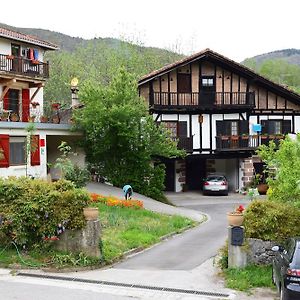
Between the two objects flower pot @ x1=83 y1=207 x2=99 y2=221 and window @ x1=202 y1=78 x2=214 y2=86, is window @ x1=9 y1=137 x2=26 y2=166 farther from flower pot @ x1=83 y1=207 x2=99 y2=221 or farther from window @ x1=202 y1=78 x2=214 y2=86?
window @ x1=202 y1=78 x2=214 y2=86

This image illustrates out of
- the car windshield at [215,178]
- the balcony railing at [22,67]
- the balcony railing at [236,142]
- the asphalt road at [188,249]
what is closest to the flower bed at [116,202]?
the asphalt road at [188,249]

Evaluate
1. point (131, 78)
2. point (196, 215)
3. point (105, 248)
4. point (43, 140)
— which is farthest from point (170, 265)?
point (131, 78)

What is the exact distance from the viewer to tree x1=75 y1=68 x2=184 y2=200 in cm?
2994

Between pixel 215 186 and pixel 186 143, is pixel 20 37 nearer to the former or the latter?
pixel 186 143

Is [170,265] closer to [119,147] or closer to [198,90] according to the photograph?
[119,147]

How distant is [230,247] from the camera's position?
1345 centimetres

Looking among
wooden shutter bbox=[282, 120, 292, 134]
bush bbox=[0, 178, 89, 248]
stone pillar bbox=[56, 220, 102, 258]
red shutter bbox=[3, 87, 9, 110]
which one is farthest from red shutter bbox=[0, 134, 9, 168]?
wooden shutter bbox=[282, 120, 292, 134]

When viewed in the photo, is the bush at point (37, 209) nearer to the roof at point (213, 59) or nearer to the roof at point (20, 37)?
the roof at point (20, 37)

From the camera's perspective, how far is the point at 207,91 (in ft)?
118

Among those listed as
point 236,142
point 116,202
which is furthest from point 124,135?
point 236,142

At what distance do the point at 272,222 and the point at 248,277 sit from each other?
1.56 m

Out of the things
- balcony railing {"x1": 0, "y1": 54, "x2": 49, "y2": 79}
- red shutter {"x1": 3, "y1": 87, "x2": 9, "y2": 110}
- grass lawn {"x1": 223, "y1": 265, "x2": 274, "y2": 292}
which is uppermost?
balcony railing {"x1": 0, "y1": 54, "x2": 49, "y2": 79}

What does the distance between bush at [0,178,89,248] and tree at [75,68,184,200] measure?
48.4 feet

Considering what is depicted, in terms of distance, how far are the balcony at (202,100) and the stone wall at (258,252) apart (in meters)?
21.7
